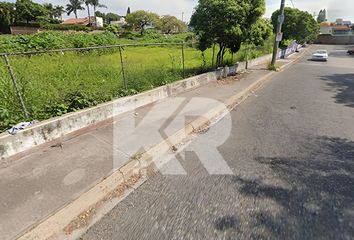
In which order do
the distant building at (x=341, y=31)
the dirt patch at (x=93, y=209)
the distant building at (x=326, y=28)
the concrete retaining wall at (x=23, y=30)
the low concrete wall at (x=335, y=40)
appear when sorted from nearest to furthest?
the dirt patch at (x=93, y=209) < the concrete retaining wall at (x=23, y=30) < the low concrete wall at (x=335, y=40) < the distant building at (x=341, y=31) < the distant building at (x=326, y=28)

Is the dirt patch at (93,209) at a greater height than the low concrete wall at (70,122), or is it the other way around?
the low concrete wall at (70,122)

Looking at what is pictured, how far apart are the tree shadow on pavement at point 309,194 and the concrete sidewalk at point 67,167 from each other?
2.16 m

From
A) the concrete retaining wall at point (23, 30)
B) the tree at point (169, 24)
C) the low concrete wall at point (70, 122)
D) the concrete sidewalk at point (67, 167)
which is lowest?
the concrete sidewalk at point (67, 167)

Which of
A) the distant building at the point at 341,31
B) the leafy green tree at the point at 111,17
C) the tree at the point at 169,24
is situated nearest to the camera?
the tree at the point at 169,24

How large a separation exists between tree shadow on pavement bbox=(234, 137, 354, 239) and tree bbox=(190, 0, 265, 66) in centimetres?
682

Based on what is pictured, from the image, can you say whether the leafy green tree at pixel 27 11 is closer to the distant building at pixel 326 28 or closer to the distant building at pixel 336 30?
the distant building at pixel 336 30

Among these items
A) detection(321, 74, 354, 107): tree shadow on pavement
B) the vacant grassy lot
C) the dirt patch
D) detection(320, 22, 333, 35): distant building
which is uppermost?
detection(320, 22, 333, 35): distant building

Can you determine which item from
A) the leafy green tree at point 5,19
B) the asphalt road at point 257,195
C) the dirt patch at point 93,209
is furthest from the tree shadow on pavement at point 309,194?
the leafy green tree at point 5,19

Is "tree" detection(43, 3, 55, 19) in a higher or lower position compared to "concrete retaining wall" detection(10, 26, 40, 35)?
higher

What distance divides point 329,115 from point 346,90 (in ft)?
15.4

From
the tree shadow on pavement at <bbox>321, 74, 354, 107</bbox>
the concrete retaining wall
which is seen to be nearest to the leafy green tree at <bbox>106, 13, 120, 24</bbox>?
the concrete retaining wall

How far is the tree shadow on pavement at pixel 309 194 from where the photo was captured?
2600mm

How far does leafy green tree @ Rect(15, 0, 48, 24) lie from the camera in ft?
207

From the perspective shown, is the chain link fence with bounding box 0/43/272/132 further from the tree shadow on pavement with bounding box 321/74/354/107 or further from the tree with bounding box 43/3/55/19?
the tree with bounding box 43/3/55/19
